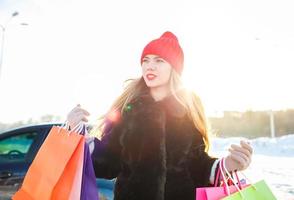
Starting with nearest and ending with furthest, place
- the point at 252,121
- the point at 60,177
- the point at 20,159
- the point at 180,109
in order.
Answer: the point at 60,177 < the point at 180,109 < the point at 20,159 < the point at 252,121

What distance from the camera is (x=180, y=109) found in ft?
7.31

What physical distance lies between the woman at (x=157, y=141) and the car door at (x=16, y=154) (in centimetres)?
287

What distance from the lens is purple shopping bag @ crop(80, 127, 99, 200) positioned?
1884 mm

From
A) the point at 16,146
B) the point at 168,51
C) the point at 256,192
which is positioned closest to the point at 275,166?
the point at 16,146

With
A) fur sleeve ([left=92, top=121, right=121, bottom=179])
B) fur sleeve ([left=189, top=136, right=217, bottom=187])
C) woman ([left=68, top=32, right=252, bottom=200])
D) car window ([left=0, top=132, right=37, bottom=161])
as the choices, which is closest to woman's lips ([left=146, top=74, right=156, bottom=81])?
woman ([left=68, top=32, right=252, bottom=200])

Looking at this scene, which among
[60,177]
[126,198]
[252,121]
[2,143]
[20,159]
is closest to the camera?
Result: [60,177]

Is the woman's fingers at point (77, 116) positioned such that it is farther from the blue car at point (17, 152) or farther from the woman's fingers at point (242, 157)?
the blue car at point (17, 152)

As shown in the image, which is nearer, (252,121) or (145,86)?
(145,86)

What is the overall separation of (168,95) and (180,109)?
114 millimetres

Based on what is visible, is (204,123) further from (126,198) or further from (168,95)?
(126,198)

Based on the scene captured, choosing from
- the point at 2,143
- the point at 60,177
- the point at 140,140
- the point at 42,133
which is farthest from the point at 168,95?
the point at 2,143

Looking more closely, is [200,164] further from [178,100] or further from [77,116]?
[77,116]

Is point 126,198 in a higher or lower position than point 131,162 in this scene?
lower

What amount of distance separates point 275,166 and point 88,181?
12.5 meters
